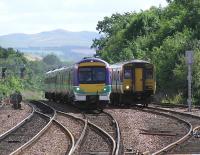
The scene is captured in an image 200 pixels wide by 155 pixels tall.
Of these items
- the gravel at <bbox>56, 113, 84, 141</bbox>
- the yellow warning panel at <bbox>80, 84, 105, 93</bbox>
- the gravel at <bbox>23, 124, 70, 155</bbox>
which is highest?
the yellow warning panel at <bbox>80, 84, 105, 93</bbox>

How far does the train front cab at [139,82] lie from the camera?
35.6 metres

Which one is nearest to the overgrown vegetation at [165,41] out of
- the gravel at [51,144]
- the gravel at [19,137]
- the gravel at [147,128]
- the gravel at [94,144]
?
the gravel at [147,128]

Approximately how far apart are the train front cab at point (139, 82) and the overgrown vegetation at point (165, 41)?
5.93 metres

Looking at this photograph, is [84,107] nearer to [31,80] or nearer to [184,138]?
[184,138]

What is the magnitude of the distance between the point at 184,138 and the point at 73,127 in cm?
643

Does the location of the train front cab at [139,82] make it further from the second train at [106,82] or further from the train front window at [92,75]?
the train front window at [92,75]

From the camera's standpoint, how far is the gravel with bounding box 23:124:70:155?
14469 millimetres

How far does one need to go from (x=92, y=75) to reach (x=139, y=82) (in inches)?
198

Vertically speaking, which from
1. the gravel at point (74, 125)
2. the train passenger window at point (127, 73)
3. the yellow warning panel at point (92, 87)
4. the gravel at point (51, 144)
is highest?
the train passenger window at point (127, 73)

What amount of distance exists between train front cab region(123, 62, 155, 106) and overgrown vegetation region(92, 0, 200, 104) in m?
5.93

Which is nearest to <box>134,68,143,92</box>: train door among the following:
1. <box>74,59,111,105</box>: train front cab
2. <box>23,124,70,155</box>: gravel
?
<box>74,59,111,105</box>: train front cab

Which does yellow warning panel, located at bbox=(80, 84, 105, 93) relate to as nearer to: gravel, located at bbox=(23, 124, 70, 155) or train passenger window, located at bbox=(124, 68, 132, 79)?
train passenger window, located at bbox=(124, 68, 132, 79)

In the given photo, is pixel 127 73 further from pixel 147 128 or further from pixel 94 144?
pixel 94 144

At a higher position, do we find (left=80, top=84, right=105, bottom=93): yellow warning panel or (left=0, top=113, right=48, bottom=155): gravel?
(left=80, top=84, right=105, bottom=93): yellow warning panel
